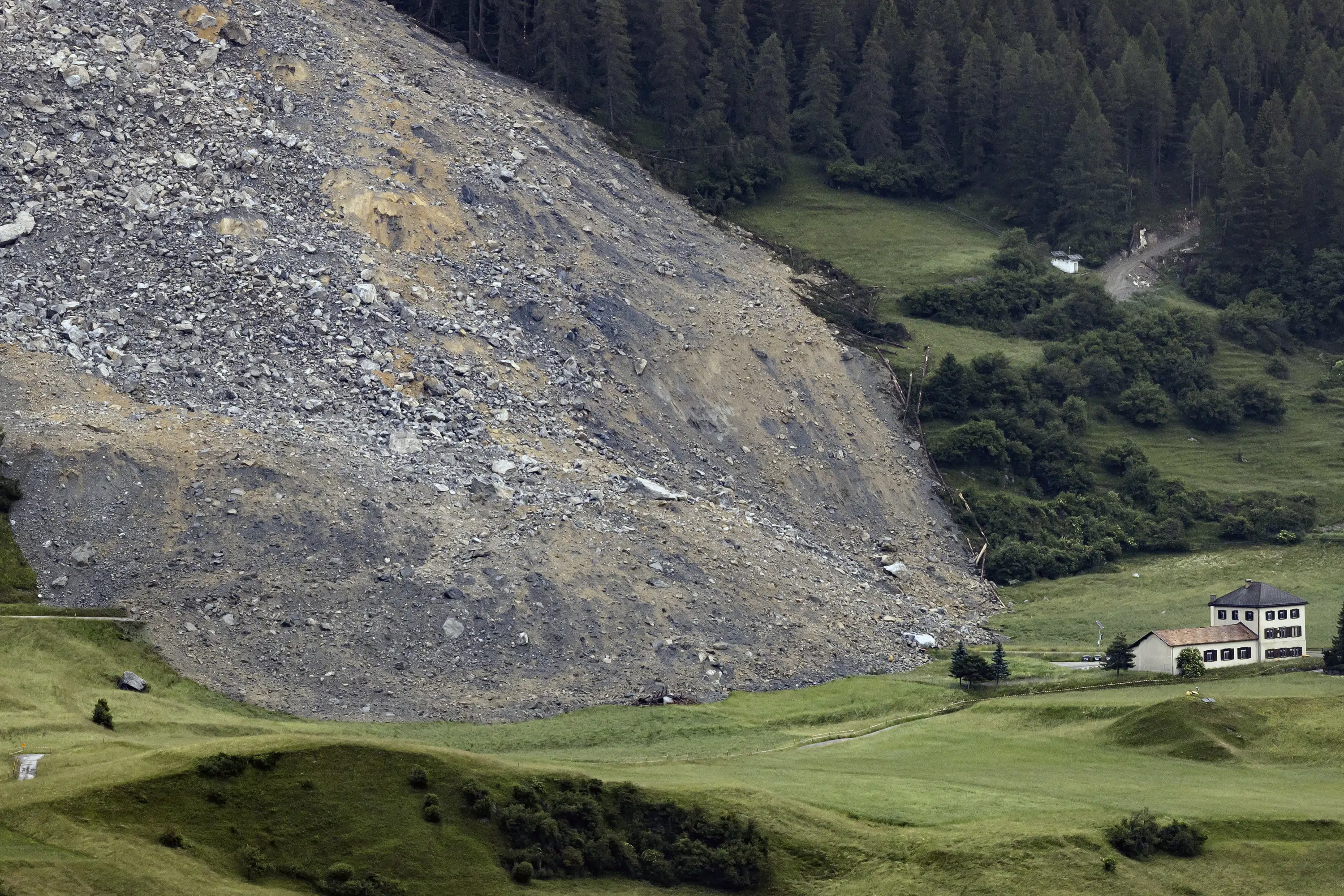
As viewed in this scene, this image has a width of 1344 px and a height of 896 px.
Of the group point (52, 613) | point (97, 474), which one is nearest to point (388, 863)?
point (52, 613)

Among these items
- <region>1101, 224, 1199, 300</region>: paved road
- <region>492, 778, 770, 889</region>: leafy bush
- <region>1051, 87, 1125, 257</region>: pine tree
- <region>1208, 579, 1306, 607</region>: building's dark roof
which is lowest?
<region>492, 778, 770, 889</region>: leafy bush

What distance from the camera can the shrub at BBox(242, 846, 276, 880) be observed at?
4609 centimetres

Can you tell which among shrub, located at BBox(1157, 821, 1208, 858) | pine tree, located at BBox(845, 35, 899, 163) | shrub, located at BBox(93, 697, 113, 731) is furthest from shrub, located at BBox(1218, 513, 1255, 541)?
shrub, located at BBox(93, 697, 113, 731)

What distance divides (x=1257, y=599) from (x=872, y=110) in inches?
2548

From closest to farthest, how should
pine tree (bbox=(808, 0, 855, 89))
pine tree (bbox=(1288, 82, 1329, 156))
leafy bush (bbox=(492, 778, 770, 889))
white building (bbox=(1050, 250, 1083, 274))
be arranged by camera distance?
leafy bush (bbox=(492, 778, 770, 889)) < white building (bbox=(1050, 250, 1083, 274)) < pine tree (bbox=(1288, 82, 1329, 156)) < pine tree (bbox=(808, 0, 855, 89))

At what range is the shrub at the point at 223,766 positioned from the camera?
1924 inches

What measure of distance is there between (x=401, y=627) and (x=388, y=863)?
21038mm

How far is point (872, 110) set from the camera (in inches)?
5113

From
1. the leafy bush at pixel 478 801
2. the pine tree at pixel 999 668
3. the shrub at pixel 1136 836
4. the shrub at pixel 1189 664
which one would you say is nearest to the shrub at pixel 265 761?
the leafy bush at pixel 478 801

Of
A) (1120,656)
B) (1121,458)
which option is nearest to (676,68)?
(1121,458)

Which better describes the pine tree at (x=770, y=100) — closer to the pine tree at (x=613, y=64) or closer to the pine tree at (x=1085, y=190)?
the pine tree at (x=613, y=64)

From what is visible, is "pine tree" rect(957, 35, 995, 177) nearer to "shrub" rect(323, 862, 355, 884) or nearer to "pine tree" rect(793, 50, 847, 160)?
"pine tree" rect(793, 50, 847, 160)

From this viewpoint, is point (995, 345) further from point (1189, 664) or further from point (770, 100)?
point (1189, 664)

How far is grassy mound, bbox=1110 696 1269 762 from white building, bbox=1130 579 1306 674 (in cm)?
863
